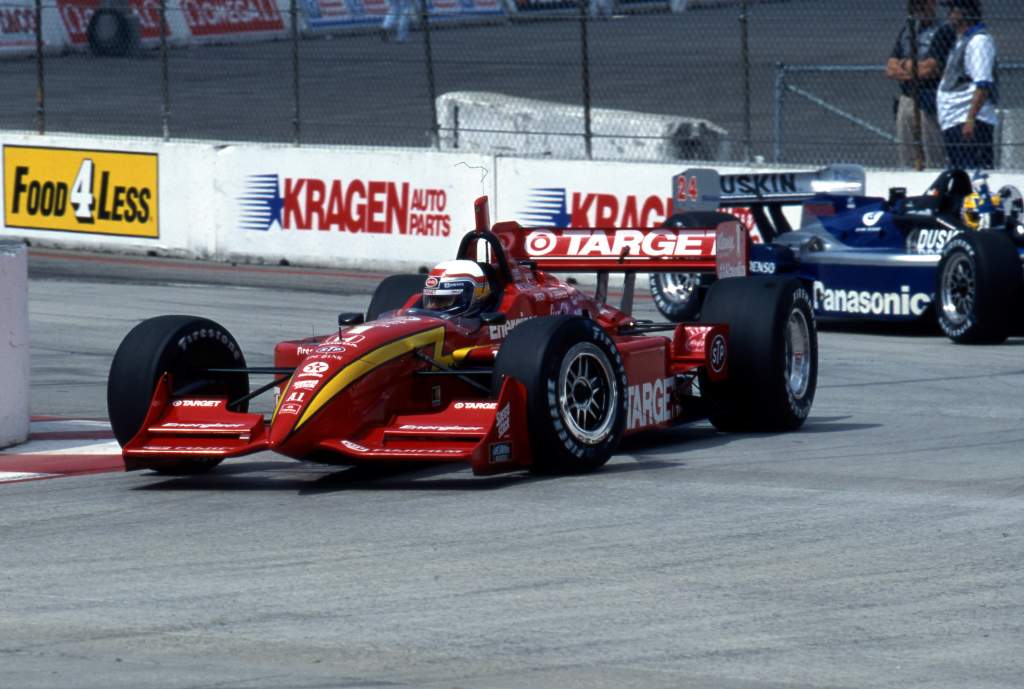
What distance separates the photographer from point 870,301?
14.5m

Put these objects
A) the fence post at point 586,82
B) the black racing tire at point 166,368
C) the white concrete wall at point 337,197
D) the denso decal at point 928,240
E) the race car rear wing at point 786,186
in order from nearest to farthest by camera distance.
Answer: the black racing tire at point 166,368
the denso decal at point 928,240
the race car rear wing at point 786,186
the white concrete wall at point 337,197
the fence post at point 586,82

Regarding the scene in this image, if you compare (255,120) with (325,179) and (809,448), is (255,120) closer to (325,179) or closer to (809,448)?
(325,179)

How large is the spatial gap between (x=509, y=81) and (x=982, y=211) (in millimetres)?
9980

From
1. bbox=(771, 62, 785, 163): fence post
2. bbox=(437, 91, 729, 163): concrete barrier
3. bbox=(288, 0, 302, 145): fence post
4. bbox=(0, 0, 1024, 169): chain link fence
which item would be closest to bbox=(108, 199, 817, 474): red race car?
bbox=(771, 62, 785, 163): fence post

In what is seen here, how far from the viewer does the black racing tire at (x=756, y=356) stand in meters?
9.65

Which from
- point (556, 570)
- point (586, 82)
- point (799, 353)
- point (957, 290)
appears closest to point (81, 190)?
point (586, 82)

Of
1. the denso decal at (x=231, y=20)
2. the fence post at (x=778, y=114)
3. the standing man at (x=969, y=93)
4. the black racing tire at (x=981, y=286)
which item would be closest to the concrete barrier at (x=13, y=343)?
the black racing tire at (x=981, y=286)

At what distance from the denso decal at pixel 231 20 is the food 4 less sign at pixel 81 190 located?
10.8 feet

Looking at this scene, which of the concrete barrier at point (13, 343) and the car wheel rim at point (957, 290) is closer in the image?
the concrete barrier at point (13, 343)

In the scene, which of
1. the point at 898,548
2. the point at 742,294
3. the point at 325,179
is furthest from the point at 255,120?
the point at 898,548

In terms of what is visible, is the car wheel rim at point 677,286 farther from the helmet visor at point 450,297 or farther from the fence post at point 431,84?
the helmet visor at point 450,297

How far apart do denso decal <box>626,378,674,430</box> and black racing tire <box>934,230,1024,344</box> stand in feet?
15.7

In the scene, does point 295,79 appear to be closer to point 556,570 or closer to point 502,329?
point 502,329

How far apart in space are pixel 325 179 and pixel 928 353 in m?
8.08
